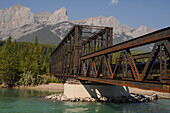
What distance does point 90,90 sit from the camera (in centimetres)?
3009

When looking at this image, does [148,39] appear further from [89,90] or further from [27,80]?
[27,80]

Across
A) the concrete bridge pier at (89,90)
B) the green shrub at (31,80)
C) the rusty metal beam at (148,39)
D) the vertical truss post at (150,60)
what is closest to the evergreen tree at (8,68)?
the green shrub at (31,80)

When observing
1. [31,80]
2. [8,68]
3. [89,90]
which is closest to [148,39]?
[89,90]

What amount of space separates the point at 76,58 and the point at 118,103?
976 centimetres

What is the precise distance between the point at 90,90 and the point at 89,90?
0.18 meters

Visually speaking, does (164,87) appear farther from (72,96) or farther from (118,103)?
(72,96)

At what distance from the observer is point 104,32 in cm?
3200

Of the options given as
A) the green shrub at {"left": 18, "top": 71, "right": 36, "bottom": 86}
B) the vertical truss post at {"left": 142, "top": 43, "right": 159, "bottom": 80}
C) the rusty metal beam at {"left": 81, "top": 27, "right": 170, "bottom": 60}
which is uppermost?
the rusty metal beam at {"left": 81, "top": 27, "right": 170, "bottom": 60}

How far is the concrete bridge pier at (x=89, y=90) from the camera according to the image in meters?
29.9

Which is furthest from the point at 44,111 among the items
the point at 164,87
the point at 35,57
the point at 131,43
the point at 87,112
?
the point at 35,57

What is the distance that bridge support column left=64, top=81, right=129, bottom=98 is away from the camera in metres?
29.9

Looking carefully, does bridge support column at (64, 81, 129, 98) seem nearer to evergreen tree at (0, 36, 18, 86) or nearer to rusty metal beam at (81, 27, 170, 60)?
rusty metal beam at (81, 27, 170, 60)

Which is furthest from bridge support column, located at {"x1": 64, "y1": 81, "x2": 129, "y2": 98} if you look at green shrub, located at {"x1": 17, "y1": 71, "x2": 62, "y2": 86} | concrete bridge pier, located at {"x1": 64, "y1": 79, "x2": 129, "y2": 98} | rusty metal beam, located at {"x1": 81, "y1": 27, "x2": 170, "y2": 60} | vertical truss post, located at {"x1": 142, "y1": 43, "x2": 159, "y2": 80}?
green shrub, located at {"x1": 17, "y1": 71, "x2": 62, "y2": 86}

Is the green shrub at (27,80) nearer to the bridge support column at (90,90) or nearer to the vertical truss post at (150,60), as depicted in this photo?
the bridge support column at (90,90)
